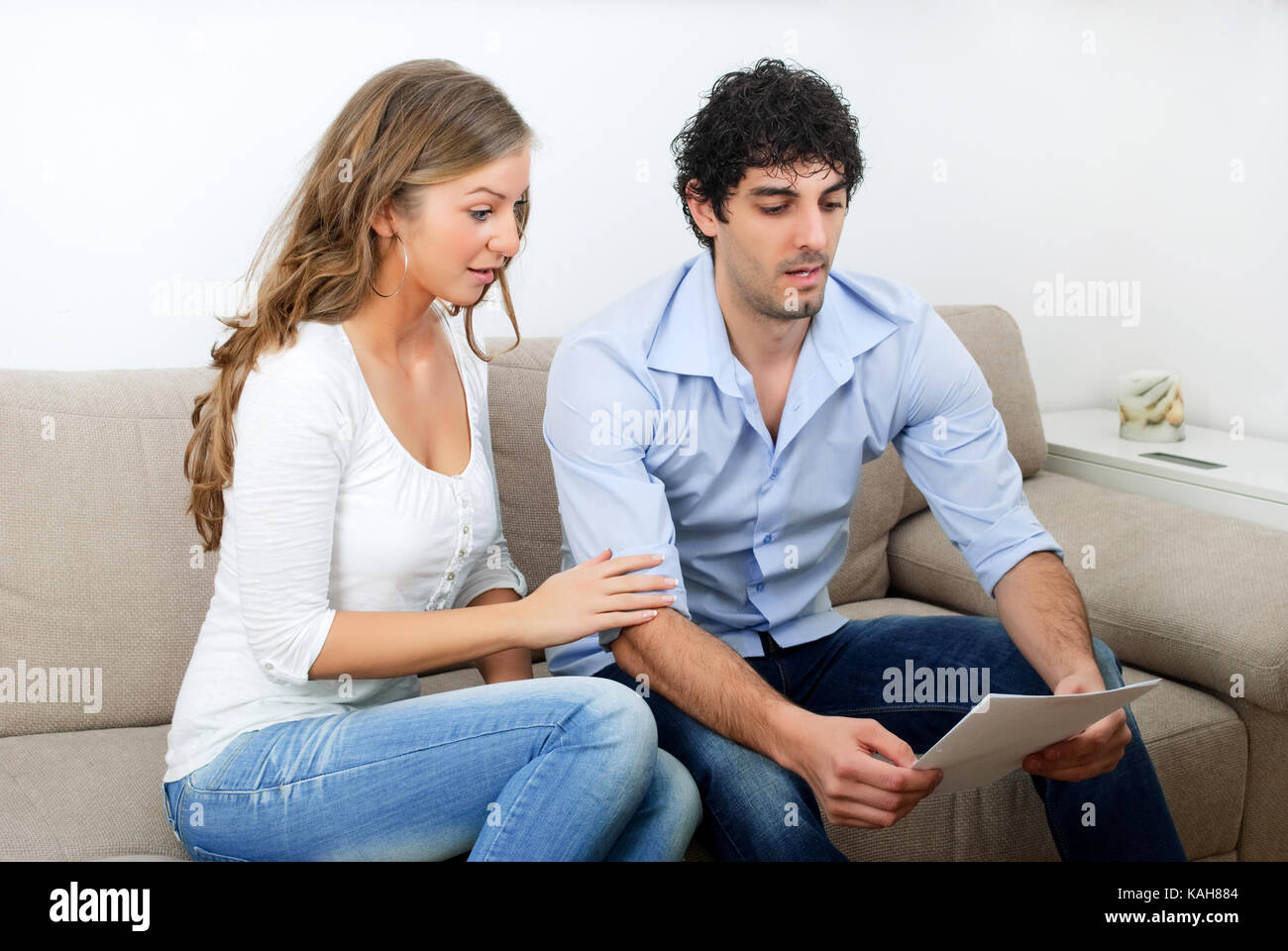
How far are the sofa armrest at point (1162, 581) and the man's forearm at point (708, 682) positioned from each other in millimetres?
733

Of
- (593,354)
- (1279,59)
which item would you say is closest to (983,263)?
(1279,59)

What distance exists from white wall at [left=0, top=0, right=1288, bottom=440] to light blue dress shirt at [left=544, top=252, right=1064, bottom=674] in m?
0.60

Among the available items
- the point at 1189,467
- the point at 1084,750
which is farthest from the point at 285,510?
the point at 1189,467

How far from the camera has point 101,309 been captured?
1.83m

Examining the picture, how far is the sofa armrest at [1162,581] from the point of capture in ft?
5.52

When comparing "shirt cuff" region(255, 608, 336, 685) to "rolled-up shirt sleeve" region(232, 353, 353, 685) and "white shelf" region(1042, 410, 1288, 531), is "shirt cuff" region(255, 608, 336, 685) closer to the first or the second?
"rolled-up shirt sleeve" region(232, 353, 353, 685)

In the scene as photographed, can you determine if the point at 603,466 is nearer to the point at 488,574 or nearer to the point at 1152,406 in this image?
the point at 488,574

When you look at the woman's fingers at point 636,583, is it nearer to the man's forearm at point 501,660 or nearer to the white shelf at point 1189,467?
the man's forearm at point 501,660

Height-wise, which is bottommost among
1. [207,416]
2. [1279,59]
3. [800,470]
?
[800,470]

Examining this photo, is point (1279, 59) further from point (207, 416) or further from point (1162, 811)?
point (207, 416)

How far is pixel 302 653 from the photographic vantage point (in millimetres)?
1219

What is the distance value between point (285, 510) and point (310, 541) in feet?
0.13

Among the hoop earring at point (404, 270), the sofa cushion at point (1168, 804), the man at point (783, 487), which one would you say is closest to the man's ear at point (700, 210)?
the man at point (783, 487)

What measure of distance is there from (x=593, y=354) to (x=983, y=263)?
137cm
